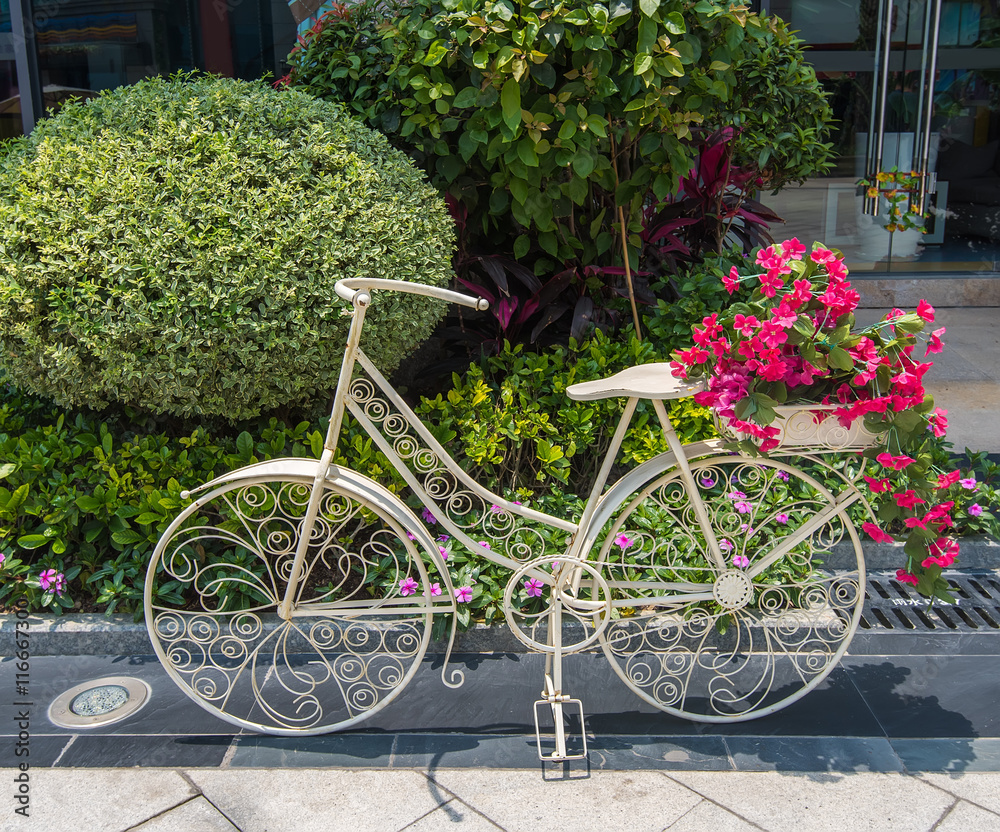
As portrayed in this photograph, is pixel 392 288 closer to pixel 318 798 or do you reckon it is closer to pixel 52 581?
pixel 318 798

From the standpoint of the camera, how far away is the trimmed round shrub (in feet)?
9.71

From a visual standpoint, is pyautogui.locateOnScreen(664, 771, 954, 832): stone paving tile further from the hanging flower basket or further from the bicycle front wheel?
the hanging flower basket

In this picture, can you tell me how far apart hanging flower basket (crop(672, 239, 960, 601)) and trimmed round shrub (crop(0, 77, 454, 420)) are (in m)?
1.25

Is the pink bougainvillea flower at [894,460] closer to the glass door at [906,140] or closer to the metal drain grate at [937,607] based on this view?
the metal drain grate at [937,607]

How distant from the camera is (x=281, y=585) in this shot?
3.41 metres

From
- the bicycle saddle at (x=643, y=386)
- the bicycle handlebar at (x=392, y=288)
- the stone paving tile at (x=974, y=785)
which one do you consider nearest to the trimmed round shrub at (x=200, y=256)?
the bicycle handlebar at (x=392, y=288)

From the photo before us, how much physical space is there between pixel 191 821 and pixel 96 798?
309 millimetres

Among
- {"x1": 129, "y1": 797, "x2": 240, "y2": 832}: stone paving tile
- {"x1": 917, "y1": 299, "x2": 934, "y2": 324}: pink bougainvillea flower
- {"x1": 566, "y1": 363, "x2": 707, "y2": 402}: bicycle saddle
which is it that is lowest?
{"x1": 129, "y1": 797, "x2": 240, "y2": 832}: stone paving tile

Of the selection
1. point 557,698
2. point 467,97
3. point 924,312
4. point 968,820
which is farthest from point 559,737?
point 467,97

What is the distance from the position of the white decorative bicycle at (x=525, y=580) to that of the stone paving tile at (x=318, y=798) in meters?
0.18

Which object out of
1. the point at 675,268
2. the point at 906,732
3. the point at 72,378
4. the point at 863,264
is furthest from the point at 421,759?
the point at 863,264

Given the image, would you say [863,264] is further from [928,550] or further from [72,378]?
[72,378]

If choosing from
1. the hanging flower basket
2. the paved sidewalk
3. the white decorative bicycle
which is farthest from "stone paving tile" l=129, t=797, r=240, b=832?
the hanging flower basket

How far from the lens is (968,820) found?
7.88 ft
